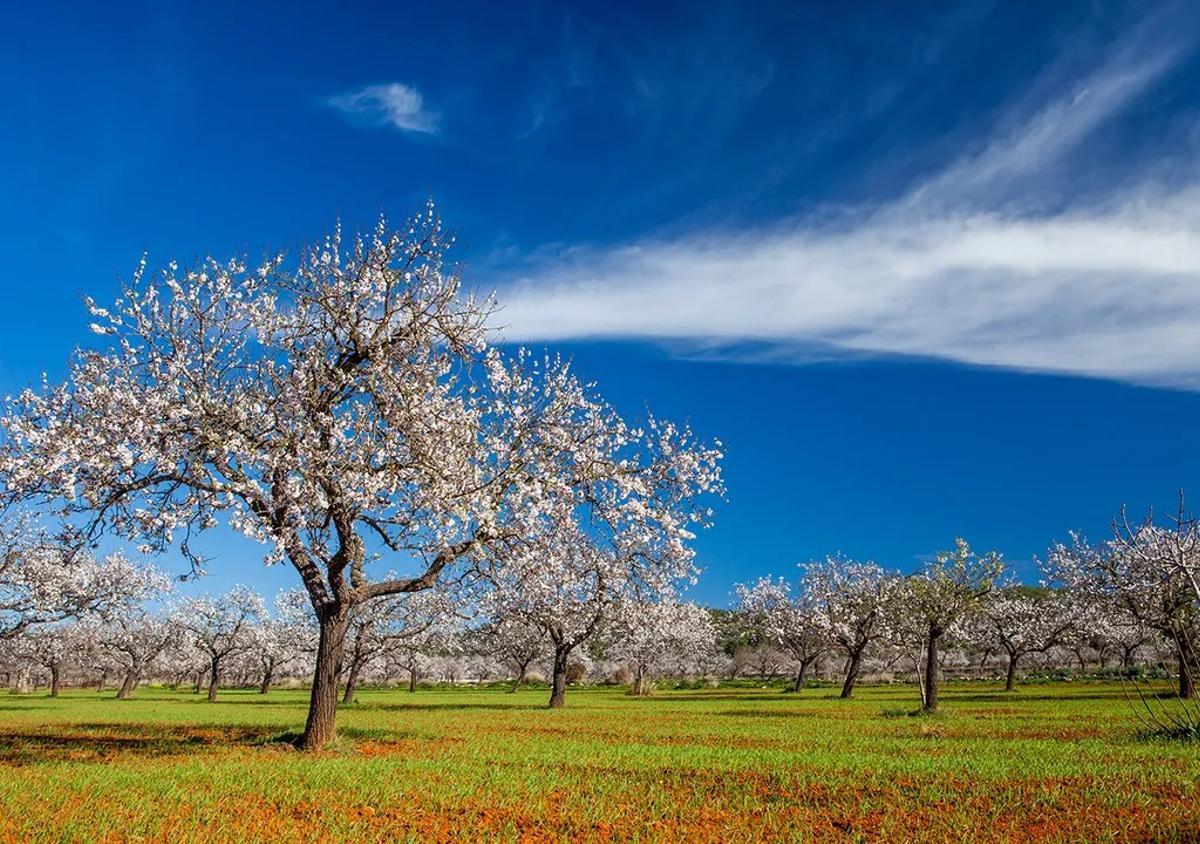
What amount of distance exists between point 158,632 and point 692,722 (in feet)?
250

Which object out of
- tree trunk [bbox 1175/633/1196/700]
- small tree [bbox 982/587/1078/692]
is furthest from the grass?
small tree [bbox 982/587/1078/692]

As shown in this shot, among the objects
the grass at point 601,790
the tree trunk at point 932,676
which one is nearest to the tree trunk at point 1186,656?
the grass at point 601,790

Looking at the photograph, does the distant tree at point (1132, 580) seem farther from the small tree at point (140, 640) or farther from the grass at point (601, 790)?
the small tree at point (140, 640)

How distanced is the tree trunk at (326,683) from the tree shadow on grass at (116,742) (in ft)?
7.43

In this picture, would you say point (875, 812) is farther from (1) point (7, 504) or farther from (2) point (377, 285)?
(1) point (7, 504)

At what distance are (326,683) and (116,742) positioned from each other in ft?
25.7

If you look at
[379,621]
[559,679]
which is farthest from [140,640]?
[559,679]

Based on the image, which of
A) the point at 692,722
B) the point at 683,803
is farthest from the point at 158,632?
the point at 683,803

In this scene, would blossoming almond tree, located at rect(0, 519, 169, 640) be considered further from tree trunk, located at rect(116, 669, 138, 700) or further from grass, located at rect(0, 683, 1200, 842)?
tree trunk, located at rect(116, 669, 138, 700)

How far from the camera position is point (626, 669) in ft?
417

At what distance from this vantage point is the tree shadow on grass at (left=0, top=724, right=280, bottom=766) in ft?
62.7

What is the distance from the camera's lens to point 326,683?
20.5 m

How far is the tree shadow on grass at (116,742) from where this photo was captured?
62.7 ft

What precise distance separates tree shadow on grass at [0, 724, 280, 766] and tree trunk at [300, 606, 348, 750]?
2.26m
